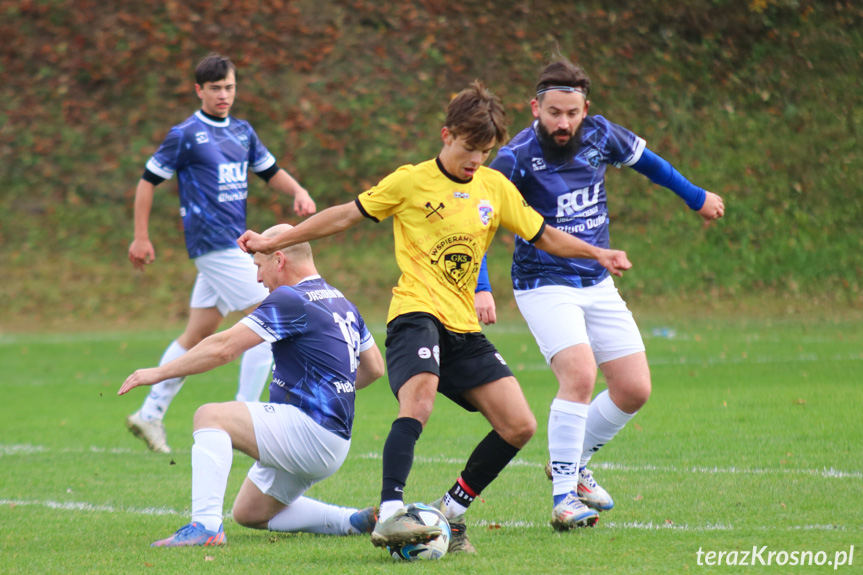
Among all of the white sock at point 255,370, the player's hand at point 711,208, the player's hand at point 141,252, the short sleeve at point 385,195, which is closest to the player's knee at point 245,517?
the short sleeve at point 385,195

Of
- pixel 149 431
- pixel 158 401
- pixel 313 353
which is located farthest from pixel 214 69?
pixel 313 353

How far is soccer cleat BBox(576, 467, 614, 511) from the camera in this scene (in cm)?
537

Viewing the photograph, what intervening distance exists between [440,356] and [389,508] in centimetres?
80

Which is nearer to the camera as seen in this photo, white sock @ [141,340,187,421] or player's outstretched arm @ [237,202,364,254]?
player's outstretched arm @ [237,202,364,254]

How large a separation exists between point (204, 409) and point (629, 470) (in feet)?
9.08

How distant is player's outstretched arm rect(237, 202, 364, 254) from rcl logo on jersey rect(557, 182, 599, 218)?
1.23 meters

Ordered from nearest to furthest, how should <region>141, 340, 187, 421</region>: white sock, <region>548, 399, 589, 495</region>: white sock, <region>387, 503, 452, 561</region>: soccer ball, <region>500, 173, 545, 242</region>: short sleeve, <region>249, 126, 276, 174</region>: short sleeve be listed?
<region>387, 503, 452, 561</region>: soccer ball < <region>500, 173, 545, 242</region>: short sleeve < <region>548, 399, 589, 495</region>: white sock < <region>141, 340, 187, 421</region>: white sock < <region>249, 126, 276, 174</region>: short sleeve

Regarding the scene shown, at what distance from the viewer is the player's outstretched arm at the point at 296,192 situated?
26.7 feet

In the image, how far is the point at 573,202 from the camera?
5.57 m

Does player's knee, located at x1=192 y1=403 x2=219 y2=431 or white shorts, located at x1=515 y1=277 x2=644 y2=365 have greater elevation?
white shorts, located at x1=515 y1=277 x2=644 y2=365

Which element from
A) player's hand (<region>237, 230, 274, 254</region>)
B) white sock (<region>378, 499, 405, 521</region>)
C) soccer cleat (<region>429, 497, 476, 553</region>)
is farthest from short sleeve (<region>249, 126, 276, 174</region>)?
white sock (<region>378, 499, 405, 521</region>)

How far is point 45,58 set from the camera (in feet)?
71.2

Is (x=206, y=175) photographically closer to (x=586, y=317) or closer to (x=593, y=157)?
(x=593, y=157)

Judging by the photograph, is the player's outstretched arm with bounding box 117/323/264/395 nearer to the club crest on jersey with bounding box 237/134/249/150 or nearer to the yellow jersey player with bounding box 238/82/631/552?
the yellow jersey player with bounding box 238/82/631/552
